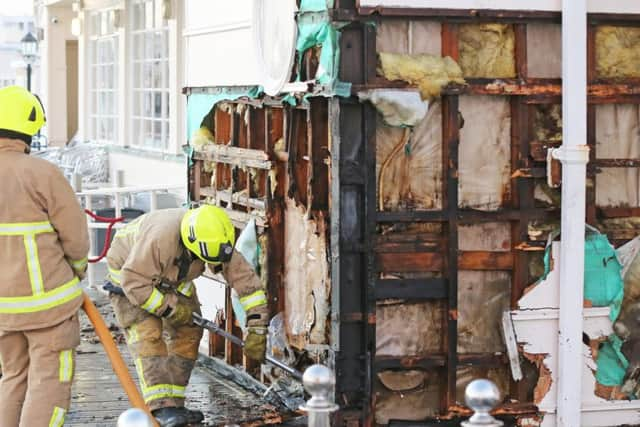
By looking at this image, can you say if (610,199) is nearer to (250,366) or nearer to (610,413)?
(610,413)

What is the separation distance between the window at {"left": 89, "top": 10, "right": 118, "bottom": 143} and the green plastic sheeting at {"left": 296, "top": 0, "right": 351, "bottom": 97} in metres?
12.5

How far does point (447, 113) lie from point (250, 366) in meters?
2.59

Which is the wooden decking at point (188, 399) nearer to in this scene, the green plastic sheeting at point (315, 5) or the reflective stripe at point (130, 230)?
the reflective stripe at point (130, 230)

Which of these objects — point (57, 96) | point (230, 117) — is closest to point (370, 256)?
point (230, 117)

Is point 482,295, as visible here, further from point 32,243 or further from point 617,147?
point 32,243

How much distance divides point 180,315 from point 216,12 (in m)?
2.73

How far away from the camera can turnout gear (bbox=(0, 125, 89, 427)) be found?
7.02 meters

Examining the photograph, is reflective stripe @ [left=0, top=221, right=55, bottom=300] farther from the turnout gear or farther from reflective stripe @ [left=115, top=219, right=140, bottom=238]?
reflective stripe @ [left=115, top=219, right=140, bottom=238]

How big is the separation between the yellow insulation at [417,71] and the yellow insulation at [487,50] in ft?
0.77

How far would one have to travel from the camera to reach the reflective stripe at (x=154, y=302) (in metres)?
7.79

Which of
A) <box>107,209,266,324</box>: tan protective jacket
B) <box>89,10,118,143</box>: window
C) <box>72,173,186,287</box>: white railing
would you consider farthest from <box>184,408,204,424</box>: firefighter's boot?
<box>89,10,118,143</box>: window

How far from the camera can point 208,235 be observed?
25.2 feet

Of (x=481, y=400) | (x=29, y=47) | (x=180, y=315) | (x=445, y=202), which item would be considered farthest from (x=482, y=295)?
(x=29, y=47)

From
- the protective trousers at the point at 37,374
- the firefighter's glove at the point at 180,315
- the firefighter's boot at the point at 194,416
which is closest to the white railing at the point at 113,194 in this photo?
the firefighter's glove at the point at 180,315
